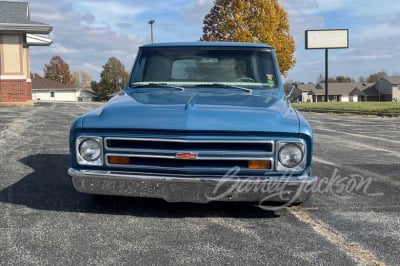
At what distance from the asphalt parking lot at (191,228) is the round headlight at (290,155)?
0.55 m

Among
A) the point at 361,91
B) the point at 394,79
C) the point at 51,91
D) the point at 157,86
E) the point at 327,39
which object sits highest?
the point at 327,39

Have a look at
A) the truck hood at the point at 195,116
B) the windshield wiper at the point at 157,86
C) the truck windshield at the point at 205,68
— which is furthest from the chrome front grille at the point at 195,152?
the truck windshield at the point at 205,68

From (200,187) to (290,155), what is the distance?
780mm

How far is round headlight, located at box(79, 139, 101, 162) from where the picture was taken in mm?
3898

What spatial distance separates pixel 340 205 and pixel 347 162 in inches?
109

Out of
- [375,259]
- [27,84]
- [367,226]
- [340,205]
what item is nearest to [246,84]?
[340,205]

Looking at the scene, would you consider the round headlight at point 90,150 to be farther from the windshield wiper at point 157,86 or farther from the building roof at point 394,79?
the building roof at point 394,79

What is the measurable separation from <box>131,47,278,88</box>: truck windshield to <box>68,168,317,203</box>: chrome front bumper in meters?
1.71

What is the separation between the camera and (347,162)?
726cm

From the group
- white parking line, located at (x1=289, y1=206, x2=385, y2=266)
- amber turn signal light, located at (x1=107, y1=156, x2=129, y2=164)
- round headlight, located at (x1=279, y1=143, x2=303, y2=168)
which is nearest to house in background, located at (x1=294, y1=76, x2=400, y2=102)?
white parking line, located at (x1=289, y1=206, x2=385, y2=266)

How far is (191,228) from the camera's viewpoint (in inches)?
151

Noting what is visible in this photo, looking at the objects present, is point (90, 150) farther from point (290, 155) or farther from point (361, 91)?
point (361, 91)

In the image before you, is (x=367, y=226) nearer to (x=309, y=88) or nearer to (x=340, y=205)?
(x=340, y=205)

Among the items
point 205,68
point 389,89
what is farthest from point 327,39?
point 389,89
